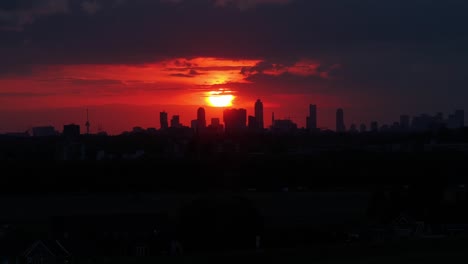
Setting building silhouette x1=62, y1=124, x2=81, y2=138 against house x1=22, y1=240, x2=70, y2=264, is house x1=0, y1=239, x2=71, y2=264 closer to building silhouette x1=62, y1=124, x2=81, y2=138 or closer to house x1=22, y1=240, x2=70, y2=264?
house x1=22, y1=240, x2=70, y2=264

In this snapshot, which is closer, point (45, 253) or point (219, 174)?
point (45, 253)

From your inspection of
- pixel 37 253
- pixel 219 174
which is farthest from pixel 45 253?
pixel 219 174

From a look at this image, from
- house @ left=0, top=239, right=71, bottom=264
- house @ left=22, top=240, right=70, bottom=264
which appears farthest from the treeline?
house @ left=22, top=240, right=70, bottom=264

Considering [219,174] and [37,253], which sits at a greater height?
[37,253]

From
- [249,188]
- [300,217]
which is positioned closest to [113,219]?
[300,217]

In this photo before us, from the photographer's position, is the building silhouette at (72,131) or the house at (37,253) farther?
the building silhouette at (72,131)

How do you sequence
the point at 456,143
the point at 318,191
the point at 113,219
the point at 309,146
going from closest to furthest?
the point at 113,219
the point at 318,191
the point at 456,143
the point at 309,146

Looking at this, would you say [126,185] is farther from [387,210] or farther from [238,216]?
[238,216]

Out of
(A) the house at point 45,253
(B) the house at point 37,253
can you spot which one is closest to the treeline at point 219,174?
(B) the house at point 37,253

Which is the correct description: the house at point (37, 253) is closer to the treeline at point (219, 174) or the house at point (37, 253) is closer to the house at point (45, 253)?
the house at point (45, 253)

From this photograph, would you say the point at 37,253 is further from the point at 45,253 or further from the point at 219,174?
the point at 219,174

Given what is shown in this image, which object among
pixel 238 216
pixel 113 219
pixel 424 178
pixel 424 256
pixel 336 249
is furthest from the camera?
pixel 424 178
